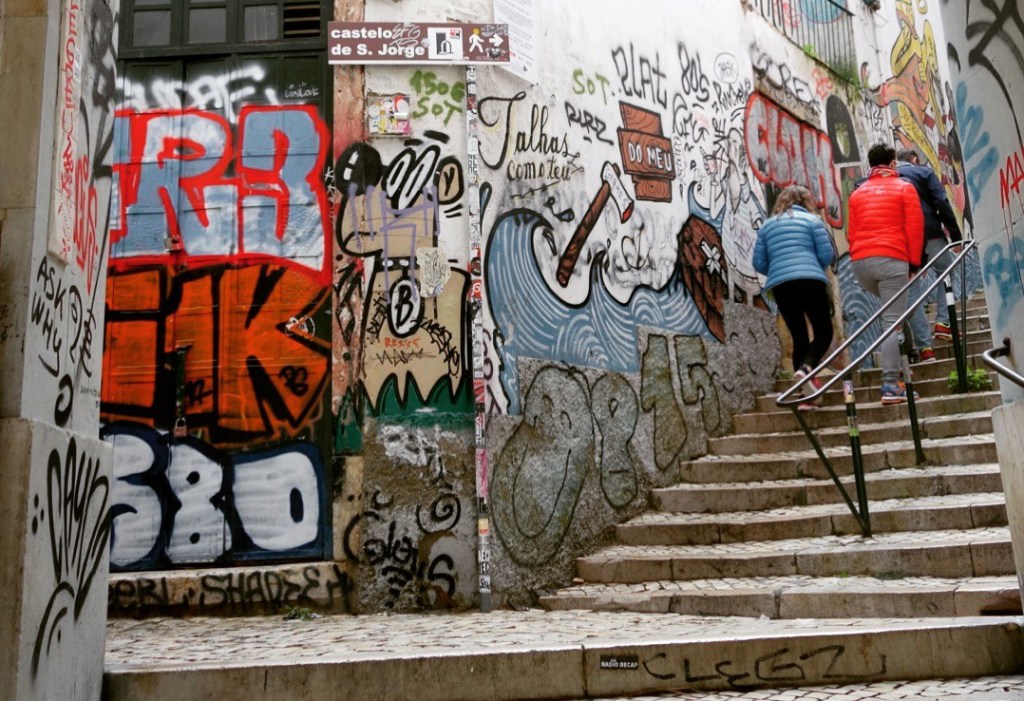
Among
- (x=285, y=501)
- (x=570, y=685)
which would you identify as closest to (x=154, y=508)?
(x=285, y=501)

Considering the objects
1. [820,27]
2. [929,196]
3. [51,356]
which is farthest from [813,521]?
[820,27]

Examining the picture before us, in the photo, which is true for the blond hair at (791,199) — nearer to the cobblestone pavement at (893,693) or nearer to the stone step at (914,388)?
the stone step at (914,388)

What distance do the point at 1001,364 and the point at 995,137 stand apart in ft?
3.35

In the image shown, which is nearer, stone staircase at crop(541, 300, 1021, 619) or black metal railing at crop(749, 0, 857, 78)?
stone staircase at crop(541, 300, 1021, 619)

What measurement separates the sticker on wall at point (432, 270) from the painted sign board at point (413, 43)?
1.34 metres

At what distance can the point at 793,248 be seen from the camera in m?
8.10

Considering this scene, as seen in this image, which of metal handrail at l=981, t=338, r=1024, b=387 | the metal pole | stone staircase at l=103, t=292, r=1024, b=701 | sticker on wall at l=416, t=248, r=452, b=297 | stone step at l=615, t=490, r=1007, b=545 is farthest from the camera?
sticker on wall at l=416, t=248, r=452, b=297

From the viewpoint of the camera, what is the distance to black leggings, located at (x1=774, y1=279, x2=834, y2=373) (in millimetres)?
7914

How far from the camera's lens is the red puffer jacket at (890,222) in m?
7.75

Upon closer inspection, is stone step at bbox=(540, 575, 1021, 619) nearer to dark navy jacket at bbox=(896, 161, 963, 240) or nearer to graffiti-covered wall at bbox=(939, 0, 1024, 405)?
graffiti-covered wall at bbox=(939, 0, 1024, 405)

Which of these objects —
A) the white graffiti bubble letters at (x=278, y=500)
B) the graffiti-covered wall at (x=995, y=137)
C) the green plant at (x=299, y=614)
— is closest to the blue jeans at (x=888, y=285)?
the graffiti-covered wall at (x=995, y=137)

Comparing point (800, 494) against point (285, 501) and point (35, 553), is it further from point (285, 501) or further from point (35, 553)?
point (35, 553)

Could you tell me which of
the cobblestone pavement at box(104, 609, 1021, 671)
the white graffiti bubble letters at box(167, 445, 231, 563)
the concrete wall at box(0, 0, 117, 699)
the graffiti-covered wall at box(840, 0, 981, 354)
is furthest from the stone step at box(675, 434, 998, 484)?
the concrete wall at box(0, 0, 117, 699)

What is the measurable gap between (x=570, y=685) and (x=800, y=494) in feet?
10.8
